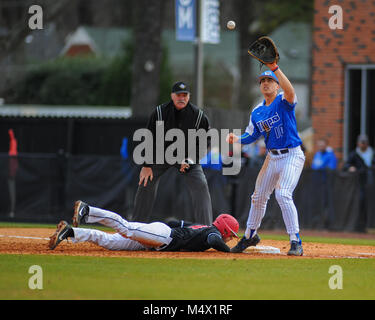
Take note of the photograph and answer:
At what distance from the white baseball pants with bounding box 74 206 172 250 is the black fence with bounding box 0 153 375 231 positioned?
7.35 m

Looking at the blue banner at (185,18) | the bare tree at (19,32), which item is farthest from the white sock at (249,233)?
the bare tree at (19,32)

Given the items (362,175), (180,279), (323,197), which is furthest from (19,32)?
(180,279)

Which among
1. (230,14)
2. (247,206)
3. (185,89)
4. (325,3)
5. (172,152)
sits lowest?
(247,206)

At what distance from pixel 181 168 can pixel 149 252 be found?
1479 mm

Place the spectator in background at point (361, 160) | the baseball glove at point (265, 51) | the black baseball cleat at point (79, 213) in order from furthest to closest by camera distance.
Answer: the spectator in background at point (361, 160) < the baseball glove at point (265, 51) < the black baseball cleat at point (79, 213)

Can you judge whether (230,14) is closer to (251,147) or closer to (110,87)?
(110,87)

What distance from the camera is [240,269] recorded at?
8.08 meters

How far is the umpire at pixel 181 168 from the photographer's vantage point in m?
10.6

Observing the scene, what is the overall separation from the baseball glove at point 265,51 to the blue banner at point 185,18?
33.7 feet

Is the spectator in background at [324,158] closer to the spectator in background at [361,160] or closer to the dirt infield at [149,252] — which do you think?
the spectator in background at [361,160]

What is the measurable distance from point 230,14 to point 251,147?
102ft

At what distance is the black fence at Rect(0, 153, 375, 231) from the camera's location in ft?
54.2

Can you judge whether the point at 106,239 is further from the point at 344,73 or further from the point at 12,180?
the point at 344,73
